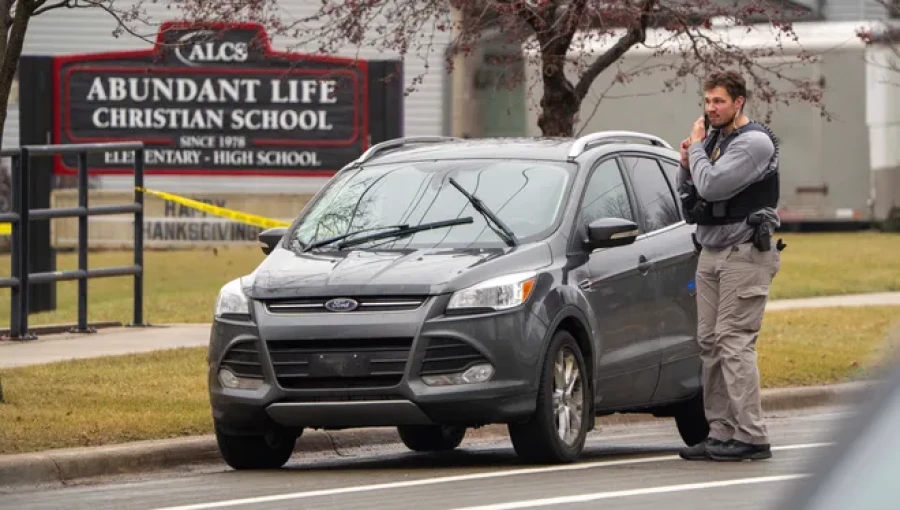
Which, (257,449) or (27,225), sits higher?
(27,225)

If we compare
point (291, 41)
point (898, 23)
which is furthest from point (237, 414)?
point (291, 41)

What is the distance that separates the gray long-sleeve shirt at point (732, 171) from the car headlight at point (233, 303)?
7.39 ft

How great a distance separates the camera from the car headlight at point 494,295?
855 centimetres

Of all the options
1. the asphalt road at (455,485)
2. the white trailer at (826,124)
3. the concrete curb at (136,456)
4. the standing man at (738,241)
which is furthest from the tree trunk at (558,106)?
the white trailer at (826,124)

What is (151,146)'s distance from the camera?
66.4 ft

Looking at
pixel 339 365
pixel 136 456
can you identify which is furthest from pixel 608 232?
pixel 136 456

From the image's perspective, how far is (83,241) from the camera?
52.2 feet

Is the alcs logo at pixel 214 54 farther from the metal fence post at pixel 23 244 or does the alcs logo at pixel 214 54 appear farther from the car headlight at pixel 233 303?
the car headlight at pixel 233 303

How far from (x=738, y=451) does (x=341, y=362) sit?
2030 mm

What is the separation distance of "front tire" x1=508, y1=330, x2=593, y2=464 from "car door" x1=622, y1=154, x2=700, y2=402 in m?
0.81

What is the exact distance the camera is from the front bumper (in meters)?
8.49

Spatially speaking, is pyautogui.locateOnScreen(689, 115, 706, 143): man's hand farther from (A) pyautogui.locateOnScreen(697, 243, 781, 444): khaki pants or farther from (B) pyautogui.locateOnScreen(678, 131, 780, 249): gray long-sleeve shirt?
(A) pyautogui.locateOnScreen(697, 243, 781, 444): khaki pants

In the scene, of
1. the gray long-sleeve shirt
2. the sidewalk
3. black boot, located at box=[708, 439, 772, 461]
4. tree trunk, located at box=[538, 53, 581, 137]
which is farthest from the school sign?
black boot, located at box=[708, 439, 772, 461]

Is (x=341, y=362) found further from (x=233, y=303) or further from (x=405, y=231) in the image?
(x=405, y=231)
